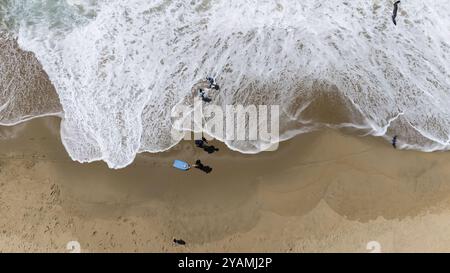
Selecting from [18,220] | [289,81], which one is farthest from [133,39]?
[18,220]

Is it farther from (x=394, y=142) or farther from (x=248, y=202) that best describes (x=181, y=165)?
(x=394, y=142)

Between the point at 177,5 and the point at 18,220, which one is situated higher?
the point at 177,5

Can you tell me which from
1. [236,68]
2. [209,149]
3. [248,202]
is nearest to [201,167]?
[209,149]

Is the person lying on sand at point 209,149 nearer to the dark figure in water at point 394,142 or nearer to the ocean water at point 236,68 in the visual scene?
the ocean water at point 236,68

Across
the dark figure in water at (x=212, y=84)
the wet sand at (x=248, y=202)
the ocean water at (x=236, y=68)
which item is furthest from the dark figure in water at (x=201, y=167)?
the dark figure in water at (x=212, y=84)

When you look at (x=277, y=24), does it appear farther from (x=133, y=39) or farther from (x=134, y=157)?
(x=134, y=157)

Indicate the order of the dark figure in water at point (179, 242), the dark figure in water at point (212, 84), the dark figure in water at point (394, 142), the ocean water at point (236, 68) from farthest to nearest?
the dark figure in water at point (212, 84)
the ocean water at point (236, 68)
the dark figure in water at point (394, 142)
the dark figure in water at point (179, 242)

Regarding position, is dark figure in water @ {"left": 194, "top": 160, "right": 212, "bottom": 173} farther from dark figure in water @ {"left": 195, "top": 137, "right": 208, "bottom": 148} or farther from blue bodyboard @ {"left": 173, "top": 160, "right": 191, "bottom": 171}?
dark figure in water @ {"left": 195, "top": 137, "right": 208, "bottom": 148}
